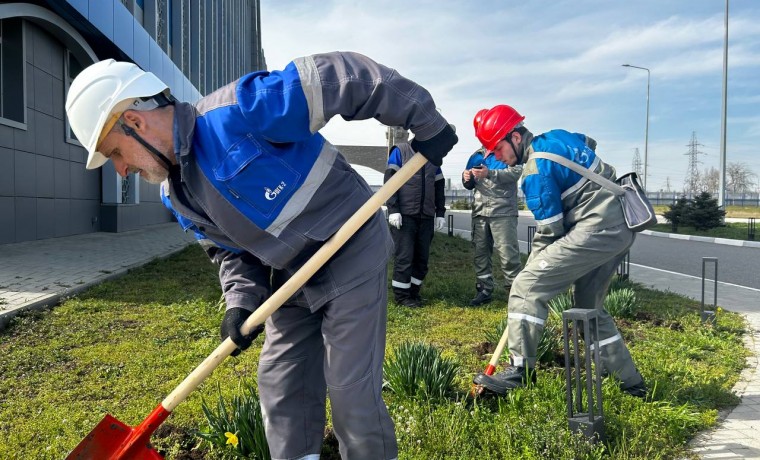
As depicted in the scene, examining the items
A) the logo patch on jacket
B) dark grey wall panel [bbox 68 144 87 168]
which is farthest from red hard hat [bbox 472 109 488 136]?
dark grey wall panel [bbox 68 144 87 168]

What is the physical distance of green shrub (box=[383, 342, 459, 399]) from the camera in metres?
3.29

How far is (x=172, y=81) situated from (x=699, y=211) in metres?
18.5

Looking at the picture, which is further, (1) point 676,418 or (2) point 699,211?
(2) point 699,211

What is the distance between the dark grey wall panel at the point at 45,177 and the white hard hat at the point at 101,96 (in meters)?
10.7

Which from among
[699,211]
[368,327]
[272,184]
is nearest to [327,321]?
[368,327]

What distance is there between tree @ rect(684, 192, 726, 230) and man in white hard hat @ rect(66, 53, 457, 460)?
21.4 m

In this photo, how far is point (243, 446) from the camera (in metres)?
2.71

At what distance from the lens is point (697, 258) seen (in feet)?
42.8

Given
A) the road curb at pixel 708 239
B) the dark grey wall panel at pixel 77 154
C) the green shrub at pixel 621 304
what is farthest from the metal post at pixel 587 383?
the road curb at pixel 708 239

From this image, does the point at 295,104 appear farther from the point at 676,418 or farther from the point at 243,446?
the point at 676,418

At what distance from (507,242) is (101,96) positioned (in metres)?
5.45

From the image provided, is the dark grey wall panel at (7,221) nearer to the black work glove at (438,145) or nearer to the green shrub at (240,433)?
the green shrub at (240,433)

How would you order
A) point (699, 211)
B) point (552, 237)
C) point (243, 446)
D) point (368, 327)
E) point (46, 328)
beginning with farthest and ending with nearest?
1. point (699, 211)
2. point (46, 328)
3. point (552, 237)
4. point (243, 446)
5. point (368, 327)

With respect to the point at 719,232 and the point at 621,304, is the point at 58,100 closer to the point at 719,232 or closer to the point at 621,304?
the point at 621,304
